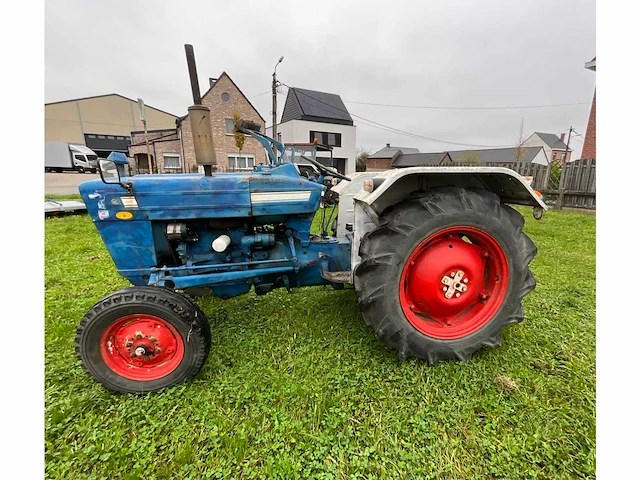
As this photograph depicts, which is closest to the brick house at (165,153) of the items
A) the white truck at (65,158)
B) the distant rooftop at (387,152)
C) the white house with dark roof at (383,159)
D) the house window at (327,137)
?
the white truck at (65,158)

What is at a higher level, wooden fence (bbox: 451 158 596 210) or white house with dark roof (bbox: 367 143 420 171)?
white house with dark roof (bbox: 367 143 420 171)

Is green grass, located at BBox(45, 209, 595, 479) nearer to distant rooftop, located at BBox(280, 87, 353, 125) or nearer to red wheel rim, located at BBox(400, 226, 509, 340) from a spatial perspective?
red wheel rim, located at BBox(400, 226, 509, 340)

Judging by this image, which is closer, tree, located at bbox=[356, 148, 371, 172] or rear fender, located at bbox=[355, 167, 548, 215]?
rear fender, located at bbox=[355, 167, 548, 215]

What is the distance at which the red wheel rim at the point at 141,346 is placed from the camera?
1.73m

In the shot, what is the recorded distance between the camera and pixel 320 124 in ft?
76.4

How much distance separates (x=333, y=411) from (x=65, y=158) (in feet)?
91.0

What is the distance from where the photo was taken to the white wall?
74.0 ft

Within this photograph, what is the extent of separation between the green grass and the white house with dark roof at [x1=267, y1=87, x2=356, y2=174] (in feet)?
70.8

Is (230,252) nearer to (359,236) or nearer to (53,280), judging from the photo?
(359,236)

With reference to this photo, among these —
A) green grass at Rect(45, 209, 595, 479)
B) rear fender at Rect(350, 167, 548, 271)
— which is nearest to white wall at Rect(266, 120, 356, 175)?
rear fender at Rect(350, 167, 548, 271)

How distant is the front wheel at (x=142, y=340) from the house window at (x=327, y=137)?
2228 cm

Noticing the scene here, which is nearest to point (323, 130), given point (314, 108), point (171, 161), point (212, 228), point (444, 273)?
point (314, 108)

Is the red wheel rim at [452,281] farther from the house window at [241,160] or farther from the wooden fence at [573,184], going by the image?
the house window at [241,160]

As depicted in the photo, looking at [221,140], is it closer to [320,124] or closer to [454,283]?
[320,124]
